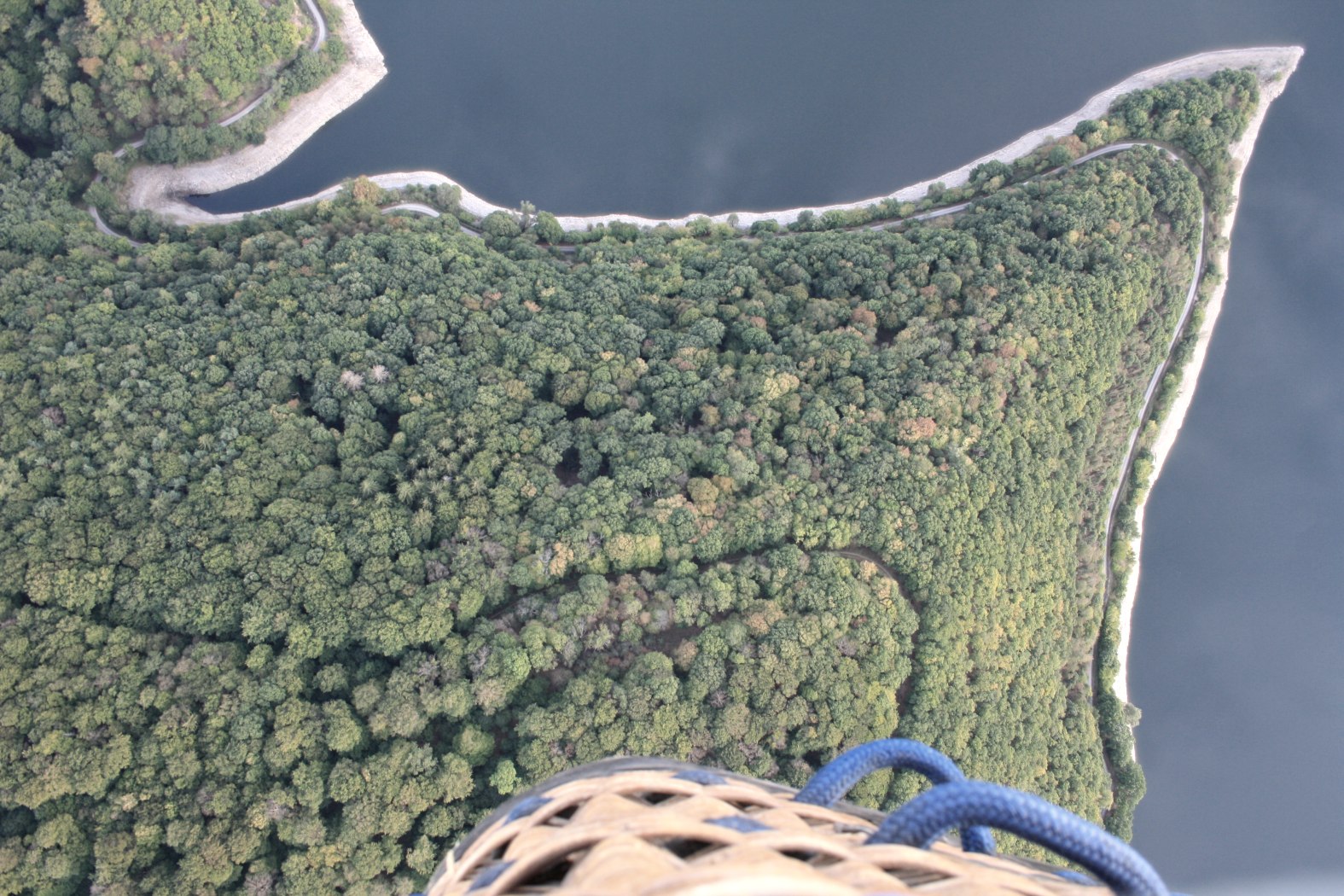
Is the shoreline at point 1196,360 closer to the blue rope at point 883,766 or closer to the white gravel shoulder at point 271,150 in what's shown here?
the blue rope at point 883,766

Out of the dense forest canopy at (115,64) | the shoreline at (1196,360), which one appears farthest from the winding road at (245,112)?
the shoreline at (1196,360)

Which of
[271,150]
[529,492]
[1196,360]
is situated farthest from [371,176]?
[1196,360]

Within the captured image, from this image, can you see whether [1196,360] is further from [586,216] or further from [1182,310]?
[586,216]

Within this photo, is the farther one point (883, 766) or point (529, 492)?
point (529, 492)

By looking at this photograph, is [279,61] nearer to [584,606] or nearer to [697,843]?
[584,606]

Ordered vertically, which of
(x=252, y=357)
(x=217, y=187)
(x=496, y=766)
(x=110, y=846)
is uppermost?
(x=217, y=187)

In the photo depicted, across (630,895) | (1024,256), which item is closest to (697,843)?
(630,895)
